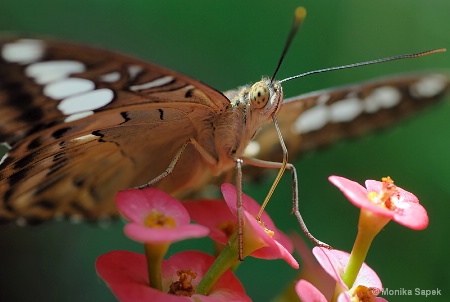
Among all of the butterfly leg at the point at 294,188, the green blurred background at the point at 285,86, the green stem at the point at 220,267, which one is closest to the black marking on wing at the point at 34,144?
the green stem at the point at 220,267

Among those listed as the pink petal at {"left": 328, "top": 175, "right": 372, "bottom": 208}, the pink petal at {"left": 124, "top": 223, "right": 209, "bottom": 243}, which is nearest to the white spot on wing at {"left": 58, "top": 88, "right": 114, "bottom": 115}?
the pink petal at {"left": 124, "top": 223, "right": 209, "bottom": 243}

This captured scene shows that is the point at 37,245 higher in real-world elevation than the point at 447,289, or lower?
higher

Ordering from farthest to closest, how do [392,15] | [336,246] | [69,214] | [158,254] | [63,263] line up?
[392,15]
[63,263]
[336,246]
[69,214]
[158,254]

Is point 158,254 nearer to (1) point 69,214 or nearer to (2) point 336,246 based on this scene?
(1) point 69,214

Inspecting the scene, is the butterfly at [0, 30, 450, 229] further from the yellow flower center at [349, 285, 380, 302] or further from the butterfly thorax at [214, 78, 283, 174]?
the yellow flower center at [349, 285, 380, 302]

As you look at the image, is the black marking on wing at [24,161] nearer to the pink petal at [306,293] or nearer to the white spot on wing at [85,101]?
the white spot on wing at [85,101]

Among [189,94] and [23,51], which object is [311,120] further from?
[23,51]

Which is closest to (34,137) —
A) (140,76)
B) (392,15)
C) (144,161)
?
(140,76)
